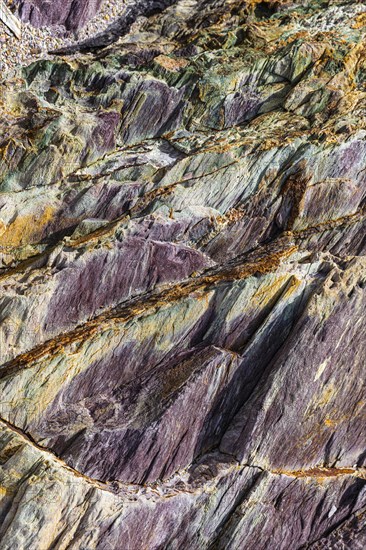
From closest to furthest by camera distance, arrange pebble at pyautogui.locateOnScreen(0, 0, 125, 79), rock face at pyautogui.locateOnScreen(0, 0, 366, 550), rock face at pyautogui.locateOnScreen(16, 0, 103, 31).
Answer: rock face at pyautogui.locateOnScreen(0, 0, 366, 550) → pebble at pyautogui.locateOnScreen(0, 0, 125, 79) → rock face at pyautogui.locateOnScreen(16, 0, 103, 31)

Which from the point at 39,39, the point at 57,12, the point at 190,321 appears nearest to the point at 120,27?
the point at 57,12

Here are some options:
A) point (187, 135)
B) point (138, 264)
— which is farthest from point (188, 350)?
point (187, 135)

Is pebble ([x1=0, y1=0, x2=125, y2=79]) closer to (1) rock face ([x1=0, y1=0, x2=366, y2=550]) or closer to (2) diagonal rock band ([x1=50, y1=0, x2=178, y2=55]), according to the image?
(2) diagonal rock band ([x1=50, y1=0, x2=178, y2=55])

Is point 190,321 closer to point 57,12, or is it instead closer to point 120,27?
point 120,27

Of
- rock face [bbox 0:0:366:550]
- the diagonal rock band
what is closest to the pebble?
the diagonal rock band

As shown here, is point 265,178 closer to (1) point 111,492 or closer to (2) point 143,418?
(2) point 143,418

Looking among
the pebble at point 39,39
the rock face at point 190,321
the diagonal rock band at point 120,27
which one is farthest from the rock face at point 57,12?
the rock face at point 190,321
